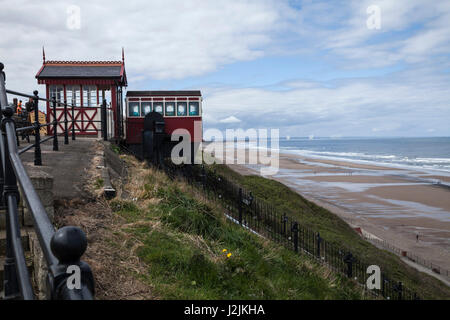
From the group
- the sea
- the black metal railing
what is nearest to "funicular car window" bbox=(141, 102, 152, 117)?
the black metal railing

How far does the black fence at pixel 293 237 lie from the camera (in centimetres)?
1055

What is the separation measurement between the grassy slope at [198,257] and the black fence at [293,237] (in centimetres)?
270

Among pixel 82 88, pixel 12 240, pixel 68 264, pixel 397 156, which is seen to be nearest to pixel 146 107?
pixel 82 88

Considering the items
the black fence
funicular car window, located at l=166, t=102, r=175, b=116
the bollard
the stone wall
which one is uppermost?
funicular car window, located at l=166, t=102, r=175, b=116

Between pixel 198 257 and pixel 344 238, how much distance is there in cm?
1223

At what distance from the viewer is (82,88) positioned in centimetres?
1873

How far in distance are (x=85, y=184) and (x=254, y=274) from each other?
11.7ft

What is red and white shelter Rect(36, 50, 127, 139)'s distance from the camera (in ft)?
60.3

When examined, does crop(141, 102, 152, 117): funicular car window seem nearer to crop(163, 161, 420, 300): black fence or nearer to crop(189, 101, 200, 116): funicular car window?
crop(189, 101, 200, 116): funicular car window

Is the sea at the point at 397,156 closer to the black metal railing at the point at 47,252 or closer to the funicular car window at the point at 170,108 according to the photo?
the funicular car window at the point at 170,108

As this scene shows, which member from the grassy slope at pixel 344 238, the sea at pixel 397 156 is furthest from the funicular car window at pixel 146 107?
the sea at pixel 397 156

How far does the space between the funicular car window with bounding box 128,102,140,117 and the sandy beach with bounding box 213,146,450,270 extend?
14340 millimetres

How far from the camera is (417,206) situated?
2880cm

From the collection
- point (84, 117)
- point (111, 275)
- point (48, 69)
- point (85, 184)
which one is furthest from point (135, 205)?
point (48, 69)
